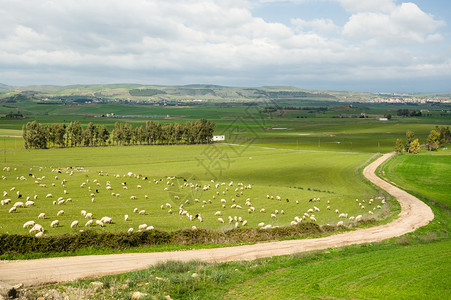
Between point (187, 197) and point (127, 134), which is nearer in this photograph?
point (187, 197)

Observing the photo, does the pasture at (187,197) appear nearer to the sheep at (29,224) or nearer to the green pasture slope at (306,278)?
the sheep at (29,224)

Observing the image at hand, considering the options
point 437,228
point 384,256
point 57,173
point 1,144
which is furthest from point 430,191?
point 1,144

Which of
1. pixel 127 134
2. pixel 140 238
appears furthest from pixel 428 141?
pixel 140 238

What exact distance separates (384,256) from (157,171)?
5700 cm

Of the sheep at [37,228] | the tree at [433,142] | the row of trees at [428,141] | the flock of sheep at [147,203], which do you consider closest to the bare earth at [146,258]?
the flock of sheep at [147,203]

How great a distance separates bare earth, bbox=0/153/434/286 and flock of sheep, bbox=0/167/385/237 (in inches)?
130

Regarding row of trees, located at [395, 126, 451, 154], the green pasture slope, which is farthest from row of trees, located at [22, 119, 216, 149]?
the green pasture slope

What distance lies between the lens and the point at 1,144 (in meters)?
122

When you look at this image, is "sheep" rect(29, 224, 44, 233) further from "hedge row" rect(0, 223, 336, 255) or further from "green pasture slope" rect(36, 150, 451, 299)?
"green pasture slope" rect(36, 150, 451, 299)

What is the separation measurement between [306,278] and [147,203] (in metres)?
24.3

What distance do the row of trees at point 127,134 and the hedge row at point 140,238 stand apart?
107227 mm

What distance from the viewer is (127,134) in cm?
13500

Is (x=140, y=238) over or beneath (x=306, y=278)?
beneath

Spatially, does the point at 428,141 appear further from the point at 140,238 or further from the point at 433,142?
the point at 140,238
